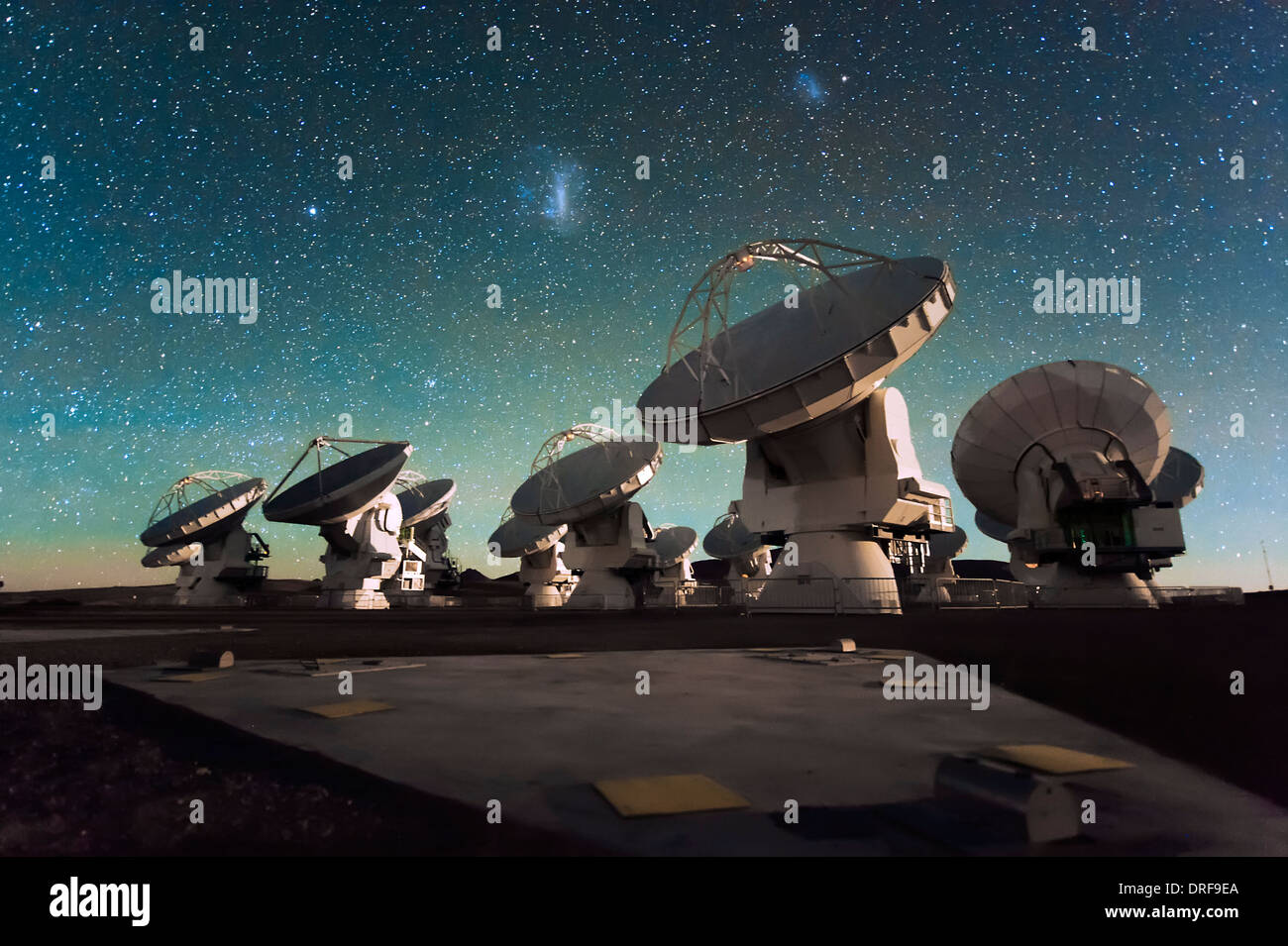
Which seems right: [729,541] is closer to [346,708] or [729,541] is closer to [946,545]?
[946,545]

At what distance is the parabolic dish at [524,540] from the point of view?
48.8m

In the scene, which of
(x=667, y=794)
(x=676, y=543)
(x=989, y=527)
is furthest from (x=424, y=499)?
(x=667, y=794)

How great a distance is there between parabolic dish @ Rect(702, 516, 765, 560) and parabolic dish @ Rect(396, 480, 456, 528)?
24285 millimetres

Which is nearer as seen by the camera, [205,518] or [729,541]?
[205,518]

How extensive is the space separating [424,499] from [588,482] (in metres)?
22.7

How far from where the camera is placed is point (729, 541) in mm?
62250

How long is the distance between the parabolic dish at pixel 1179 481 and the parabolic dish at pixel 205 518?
59.8 m

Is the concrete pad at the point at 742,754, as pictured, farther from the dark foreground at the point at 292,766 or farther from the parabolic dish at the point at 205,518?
the parabolic dish at the point at 205,518

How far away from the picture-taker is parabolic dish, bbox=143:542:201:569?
47312 mm

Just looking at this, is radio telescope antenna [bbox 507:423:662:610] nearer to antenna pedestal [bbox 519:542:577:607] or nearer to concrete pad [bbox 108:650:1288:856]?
antenna pedestal [bbox 519:542:577:607]
